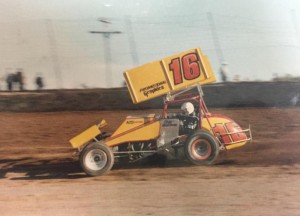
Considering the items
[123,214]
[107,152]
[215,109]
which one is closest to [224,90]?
[215,109]

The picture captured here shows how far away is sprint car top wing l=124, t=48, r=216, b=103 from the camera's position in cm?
1037

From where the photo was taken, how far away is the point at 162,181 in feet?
29.9

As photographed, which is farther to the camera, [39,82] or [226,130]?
[39,82]

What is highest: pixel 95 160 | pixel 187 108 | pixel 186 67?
pixel 186 67

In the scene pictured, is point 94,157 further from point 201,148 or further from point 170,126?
point 201,148

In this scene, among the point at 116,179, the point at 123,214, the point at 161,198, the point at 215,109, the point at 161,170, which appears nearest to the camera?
the point at 123,214

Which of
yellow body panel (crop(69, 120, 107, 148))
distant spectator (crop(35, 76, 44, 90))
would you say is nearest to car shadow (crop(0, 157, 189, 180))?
yellow body panel (crop(69, 120, 107, 148))

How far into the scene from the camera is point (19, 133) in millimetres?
15273

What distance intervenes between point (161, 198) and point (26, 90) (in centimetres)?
1052

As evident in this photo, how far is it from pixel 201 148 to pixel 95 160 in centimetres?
226

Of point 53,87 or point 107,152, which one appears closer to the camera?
point 107,152

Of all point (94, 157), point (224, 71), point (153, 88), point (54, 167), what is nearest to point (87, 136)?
point (94, 157)

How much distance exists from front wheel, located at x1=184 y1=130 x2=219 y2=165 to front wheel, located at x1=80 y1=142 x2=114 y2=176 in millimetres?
1640

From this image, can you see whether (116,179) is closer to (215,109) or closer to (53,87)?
(215,109)
